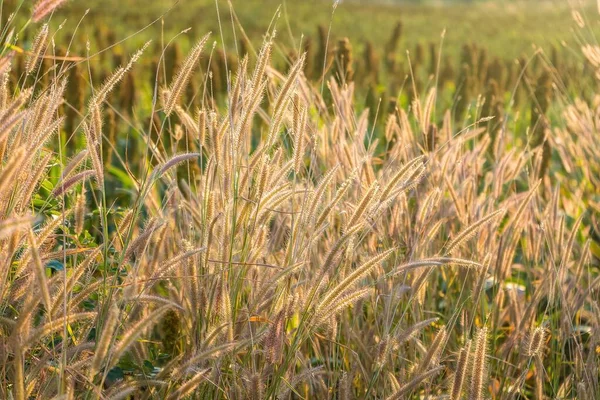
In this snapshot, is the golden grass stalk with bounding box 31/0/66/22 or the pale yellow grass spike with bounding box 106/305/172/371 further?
the golden grass stalk with bounding box 31/0/66/22

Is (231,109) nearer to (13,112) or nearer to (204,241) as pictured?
(204,241)

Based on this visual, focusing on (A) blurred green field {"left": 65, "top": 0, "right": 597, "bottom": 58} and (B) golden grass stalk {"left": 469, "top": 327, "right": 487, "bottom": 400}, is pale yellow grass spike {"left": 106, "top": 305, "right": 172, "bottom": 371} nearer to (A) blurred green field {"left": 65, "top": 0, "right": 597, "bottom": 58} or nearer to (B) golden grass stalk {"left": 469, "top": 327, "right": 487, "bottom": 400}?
(B) golden grass stalk {"left": 469, "top": 327, "right": 487, "bottom": 400}

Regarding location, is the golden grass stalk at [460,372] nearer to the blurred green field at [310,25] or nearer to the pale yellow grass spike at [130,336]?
the pale yellow grass spike at [130,336]

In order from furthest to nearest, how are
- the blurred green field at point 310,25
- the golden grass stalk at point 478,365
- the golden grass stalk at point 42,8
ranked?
the blurred green field at point 310,25
the golden grass stalk at point 42,8
the golden grass stalk at point 478,365

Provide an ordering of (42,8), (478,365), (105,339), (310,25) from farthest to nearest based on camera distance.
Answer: (310,25)
(42,8)
(478,365)
(105,339)

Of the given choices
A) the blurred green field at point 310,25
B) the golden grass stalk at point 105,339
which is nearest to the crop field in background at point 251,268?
the golden grass stalk at point 105,339

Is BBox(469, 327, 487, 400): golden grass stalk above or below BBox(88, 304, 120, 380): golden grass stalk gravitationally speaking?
below

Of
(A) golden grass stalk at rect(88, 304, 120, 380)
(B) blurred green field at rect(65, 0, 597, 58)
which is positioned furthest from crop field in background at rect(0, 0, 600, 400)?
(B) blurred green field at rect(65, 0, 597, 58)

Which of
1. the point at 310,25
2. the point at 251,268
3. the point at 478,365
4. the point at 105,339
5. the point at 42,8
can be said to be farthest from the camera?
the point at 310,25

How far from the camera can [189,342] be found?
1863 millimetres

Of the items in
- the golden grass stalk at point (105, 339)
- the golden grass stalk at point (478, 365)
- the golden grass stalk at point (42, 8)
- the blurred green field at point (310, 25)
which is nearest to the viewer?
the golden grass stalk at point (105, 339)

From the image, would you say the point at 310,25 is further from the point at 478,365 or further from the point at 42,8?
Answer: the point at 478,365

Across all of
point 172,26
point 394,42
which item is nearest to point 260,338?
point 394,42

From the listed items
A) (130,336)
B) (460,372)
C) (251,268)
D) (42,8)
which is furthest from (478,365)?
(42,8)
